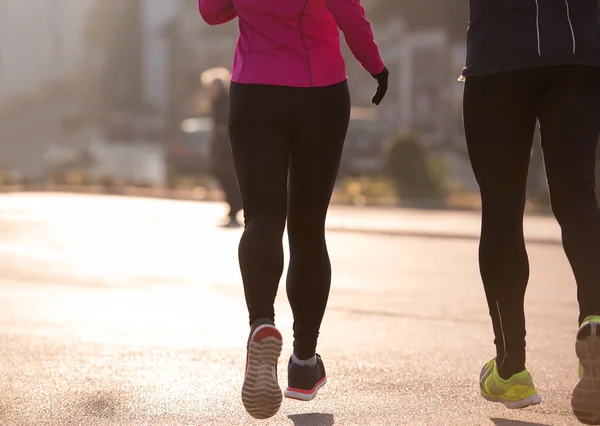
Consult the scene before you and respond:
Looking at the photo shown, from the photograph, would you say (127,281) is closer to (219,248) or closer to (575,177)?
(219,248)

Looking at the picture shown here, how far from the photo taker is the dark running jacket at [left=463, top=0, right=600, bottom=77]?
4.23m

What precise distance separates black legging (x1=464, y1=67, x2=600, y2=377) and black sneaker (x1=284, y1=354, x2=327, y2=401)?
26.7 inches

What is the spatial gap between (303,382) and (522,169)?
110cm

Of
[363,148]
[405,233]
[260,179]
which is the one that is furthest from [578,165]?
[363,148]

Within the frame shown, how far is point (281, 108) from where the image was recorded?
448cm

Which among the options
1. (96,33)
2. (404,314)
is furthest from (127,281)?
(96,33)

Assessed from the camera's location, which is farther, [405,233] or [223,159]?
[223,159]

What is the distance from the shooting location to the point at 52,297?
8.52 metres

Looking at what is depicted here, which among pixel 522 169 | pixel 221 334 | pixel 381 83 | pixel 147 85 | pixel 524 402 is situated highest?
pixel 381 83

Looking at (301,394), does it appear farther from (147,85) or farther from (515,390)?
(147,85)

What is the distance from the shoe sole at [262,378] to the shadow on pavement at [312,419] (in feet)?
0.93

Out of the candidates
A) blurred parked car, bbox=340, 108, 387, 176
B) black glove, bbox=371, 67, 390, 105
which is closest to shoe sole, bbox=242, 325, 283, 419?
black glove, bbox=371, 67, 390, 105

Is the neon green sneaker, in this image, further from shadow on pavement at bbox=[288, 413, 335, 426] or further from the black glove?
the black glove

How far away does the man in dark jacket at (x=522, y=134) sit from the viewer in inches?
166
